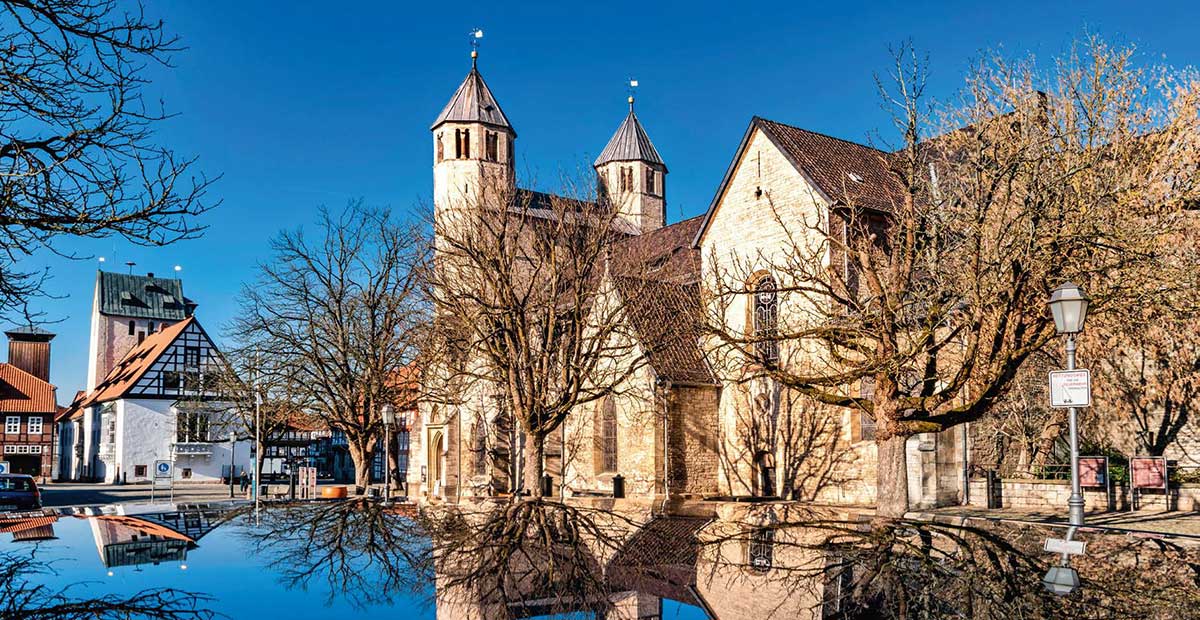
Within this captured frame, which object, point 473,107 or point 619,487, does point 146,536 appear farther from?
point 473,107

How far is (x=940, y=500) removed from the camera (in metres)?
24.1

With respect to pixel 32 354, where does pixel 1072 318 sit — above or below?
below

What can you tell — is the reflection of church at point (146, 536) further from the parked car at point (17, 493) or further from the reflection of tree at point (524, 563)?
the parked car at point (17, 493)

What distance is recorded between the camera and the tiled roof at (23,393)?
264 feet

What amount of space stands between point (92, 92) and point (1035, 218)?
15132 mm

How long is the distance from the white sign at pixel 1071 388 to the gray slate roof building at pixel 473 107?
49.8m

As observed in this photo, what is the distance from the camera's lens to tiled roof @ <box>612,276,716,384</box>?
95.3ft

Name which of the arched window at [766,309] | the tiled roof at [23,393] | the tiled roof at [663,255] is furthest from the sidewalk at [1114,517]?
the tiled roof at [23,393]

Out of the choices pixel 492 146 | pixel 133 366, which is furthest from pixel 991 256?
pixel 133 366

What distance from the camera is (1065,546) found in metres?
5.40

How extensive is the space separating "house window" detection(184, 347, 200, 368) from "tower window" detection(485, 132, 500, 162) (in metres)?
26.8

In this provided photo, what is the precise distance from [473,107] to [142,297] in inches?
1808

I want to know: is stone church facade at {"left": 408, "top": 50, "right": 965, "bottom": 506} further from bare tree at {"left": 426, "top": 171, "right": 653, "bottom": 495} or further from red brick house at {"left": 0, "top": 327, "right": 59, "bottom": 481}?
red brick house at {"left": 0, "top": 327, "right": 59, "bottom": 481}

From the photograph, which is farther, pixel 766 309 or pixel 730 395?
pixel 730 395
